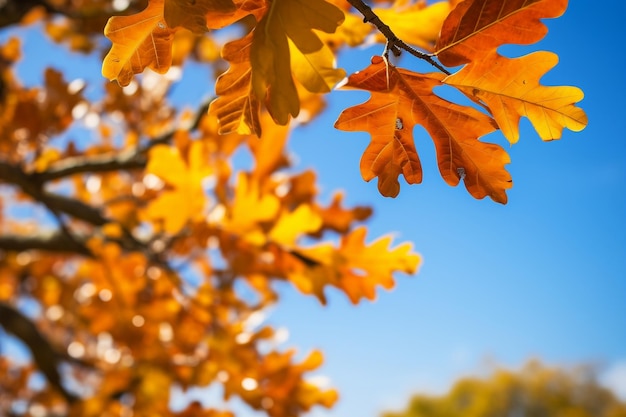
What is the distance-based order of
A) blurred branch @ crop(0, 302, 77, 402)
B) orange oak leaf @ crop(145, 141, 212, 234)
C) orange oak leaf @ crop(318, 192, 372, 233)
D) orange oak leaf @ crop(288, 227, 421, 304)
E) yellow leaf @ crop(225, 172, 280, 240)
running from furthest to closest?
1. blurred branch @ crop(0, 302, 77, 402)
2. orange oak leaf @ crop(318, 192, 372, 233)
3. orange oak leaf @ crop(145, 141, 212, 234)
4. yellow leaf @ crop(225, 172, 280, 240)
5. orange oak leaf @ crop(288, 227, 421, 304)

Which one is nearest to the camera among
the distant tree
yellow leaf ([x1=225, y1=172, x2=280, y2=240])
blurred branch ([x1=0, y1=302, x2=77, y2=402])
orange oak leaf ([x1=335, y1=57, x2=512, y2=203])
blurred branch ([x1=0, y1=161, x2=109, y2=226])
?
orange oak leaf ([x1=335, y1=57, x2=512, y2=203])

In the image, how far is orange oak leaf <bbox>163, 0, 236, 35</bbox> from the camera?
610 mm

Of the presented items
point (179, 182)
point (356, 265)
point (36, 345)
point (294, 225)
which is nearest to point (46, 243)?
point (36, 345)

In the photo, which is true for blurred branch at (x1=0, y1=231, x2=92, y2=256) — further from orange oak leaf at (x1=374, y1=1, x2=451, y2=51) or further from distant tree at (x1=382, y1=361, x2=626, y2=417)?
distant tree at (x1=382, y1=361, x2=626, y2=417)

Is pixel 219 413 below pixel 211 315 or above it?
below

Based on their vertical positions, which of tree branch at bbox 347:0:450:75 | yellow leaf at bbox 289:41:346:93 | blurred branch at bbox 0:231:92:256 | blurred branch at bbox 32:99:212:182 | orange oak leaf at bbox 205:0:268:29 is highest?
tree branch at bbox 347:0:450:75

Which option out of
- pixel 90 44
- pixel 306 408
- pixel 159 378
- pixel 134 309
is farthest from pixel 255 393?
pixel 90 44

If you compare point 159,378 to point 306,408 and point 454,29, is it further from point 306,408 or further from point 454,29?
point 454,29

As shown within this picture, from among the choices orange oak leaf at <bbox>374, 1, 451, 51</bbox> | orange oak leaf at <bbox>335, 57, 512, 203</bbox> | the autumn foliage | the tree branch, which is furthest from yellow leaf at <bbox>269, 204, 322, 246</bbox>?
the tree branch

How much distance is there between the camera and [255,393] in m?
2.18

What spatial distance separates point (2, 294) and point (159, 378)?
161 inches

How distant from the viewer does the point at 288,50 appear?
63 cm

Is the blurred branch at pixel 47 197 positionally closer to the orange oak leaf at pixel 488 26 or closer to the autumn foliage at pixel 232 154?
the autumn foliage at pixel 232 154

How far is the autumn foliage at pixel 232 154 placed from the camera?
2.14 ft
